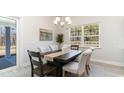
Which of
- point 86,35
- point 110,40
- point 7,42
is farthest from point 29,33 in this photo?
point 110,40

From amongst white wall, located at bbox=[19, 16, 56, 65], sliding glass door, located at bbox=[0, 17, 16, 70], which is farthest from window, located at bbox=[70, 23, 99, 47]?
sliding glass door, located at bbox=[0, 17, 16, 70]

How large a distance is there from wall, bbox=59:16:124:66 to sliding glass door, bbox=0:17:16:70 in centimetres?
354

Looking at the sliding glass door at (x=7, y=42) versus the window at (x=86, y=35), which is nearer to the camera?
Result: the sliding glass door at (x=7, y=42)

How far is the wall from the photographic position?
13.5ft

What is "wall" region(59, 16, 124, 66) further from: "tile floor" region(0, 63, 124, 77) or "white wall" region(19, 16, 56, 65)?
"white wall" region(19, 16, 56, 65)

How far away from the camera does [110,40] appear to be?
438 centimetres

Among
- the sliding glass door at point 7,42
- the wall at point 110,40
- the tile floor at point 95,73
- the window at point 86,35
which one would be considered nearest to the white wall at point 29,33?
the sliding glass door at point 7,42

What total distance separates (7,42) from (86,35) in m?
3.73

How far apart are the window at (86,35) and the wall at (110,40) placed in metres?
0.31

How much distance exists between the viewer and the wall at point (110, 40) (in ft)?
13.5

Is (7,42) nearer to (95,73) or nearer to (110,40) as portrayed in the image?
(95,73)

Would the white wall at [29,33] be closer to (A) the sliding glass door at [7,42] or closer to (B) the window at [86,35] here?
(A) the sliding glass door at [7,42]

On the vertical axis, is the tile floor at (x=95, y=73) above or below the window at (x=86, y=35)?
below
